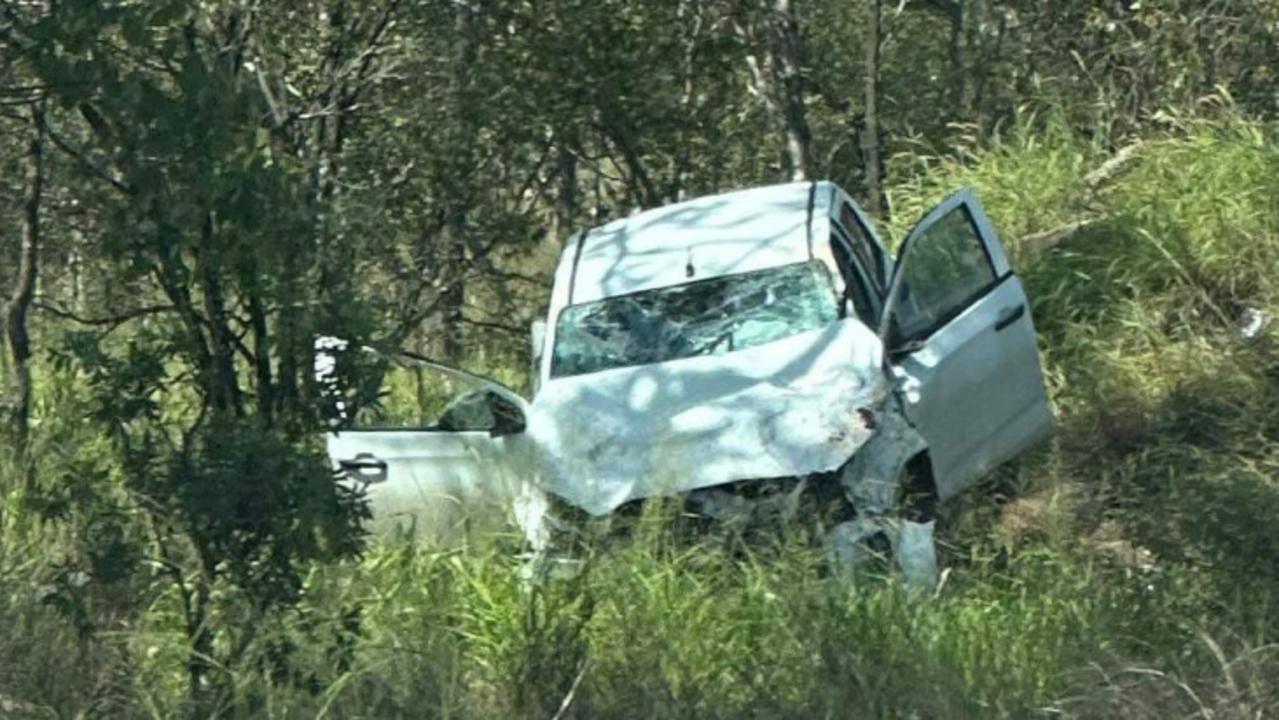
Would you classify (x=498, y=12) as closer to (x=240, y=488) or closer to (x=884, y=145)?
(x=884, y=145)

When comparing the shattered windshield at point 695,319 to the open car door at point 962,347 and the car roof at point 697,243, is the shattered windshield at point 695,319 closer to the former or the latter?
the car roof at point 697,243

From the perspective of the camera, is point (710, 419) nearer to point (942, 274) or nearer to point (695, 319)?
point (695, 319)

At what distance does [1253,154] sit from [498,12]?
479 centimetres

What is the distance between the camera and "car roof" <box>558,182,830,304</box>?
29.1ft

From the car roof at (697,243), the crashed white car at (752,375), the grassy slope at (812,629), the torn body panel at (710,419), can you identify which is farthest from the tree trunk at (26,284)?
the grassy slope at (812,629)

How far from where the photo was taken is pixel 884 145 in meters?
14.9

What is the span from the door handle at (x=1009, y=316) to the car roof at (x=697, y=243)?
3.09 feet

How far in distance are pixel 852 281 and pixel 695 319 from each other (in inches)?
29.5

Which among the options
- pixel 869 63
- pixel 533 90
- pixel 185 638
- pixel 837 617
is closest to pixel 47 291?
pixel 533 90

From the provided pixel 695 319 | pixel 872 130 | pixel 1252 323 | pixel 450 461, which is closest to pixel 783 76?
pixel 872 130

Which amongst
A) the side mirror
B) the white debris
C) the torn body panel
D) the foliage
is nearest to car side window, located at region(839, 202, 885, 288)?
the torn body panel

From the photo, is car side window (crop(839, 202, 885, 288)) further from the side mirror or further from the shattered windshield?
the side mirror

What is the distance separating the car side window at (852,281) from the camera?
340 inches

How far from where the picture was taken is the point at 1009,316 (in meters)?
8.97
